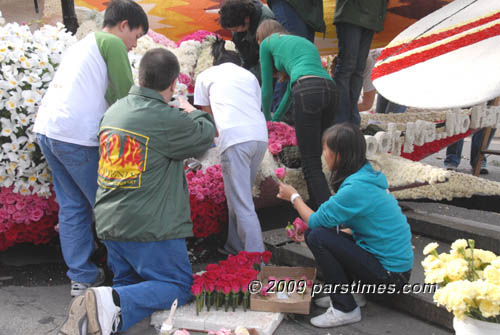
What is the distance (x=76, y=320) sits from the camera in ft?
7.33

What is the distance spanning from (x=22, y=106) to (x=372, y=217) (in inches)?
88.1

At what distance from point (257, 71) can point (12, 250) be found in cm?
260

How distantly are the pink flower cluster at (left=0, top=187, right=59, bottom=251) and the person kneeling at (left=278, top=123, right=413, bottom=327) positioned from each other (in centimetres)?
182

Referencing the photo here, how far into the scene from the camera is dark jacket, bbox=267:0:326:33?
13.8ft

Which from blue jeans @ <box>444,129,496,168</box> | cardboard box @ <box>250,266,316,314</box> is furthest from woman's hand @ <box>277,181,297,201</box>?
blue jeans @ <box>444,129,496,168</box>

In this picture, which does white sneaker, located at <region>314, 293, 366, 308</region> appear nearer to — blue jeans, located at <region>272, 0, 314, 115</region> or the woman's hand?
the woman's hand

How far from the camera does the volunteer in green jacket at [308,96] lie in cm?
338

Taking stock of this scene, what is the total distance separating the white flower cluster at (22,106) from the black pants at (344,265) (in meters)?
1.83

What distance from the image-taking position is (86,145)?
2.75 meters

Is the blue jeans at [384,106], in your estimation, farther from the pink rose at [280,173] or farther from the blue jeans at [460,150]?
the pink rose at [280,173]

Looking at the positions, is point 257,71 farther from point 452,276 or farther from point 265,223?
point 452,276

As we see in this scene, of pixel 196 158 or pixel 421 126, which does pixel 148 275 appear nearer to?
pixel 196 158

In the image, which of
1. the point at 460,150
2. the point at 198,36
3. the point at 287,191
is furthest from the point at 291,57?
the point at 460,150

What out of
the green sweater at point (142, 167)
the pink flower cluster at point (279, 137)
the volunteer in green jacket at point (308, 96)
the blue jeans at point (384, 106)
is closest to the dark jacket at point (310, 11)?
the volunteer in green jacket at point (308, 96)
